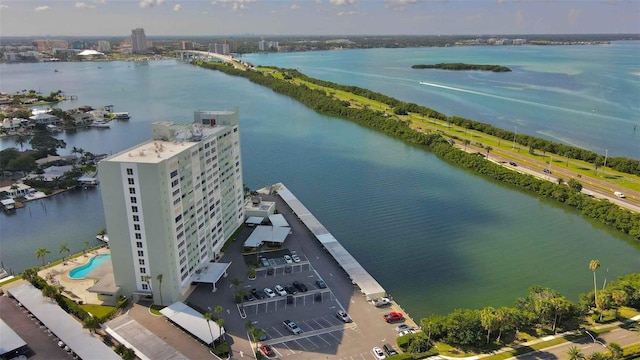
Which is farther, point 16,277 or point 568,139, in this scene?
point 568,139

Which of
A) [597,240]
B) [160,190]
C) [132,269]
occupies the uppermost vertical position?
[160,190]

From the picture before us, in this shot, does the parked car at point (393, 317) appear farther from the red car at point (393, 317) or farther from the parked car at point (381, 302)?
the parked car at point (381, 302)

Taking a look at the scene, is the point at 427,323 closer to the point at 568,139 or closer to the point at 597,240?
the point at 597,240

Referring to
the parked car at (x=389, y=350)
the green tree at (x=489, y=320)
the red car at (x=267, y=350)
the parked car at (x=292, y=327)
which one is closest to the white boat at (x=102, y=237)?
the parked car at (x=292, y=327)

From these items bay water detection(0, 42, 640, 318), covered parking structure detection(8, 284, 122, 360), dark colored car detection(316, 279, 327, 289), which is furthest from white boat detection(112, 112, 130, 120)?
dark colored car detection(316, 279, 327, 289)

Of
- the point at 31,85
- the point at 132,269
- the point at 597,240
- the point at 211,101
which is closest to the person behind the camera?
the point at 132,269

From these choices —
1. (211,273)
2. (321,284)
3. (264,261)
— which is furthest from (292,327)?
(264,261)

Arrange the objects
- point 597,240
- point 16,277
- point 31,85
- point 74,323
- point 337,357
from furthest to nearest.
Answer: point 31,85 < point 597,240 < point 16,277 < point 74,323 < point 337,357

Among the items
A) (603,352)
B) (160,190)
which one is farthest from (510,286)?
(160,190)
